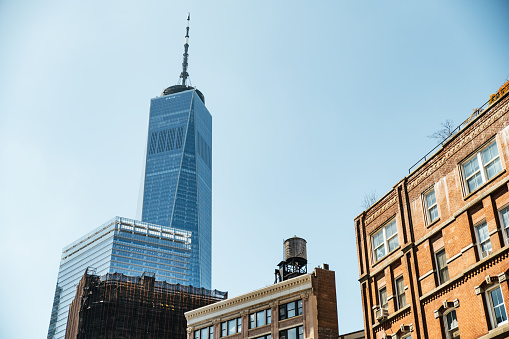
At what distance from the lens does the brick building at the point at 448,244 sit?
27.8 metres

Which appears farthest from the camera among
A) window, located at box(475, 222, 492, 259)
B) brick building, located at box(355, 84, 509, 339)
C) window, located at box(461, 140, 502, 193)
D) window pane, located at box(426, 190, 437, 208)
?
window pane, located at box(426, 190, 437, 208)

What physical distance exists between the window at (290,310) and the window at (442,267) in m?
26.8

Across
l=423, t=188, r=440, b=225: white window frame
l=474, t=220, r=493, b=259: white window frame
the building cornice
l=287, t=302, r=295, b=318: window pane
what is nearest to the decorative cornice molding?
l=423, t=188, r=440, b=225: white window frame

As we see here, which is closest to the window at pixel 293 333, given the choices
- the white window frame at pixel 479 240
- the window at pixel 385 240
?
the window at pixel 385 240

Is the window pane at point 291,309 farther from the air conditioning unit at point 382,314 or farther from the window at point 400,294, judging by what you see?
the window at point 400,294

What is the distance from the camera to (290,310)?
189ft

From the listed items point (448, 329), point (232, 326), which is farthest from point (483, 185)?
point (232, 326)

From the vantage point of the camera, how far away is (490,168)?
29.6m

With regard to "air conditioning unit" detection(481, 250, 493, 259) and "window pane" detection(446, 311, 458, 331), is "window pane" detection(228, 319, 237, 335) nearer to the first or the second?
"window pane" detection(446, 311, 458, 331)

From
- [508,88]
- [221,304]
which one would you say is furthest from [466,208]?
[221,304]

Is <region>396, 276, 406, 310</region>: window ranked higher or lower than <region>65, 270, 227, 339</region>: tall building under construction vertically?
lower

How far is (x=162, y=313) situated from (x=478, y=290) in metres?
68.8

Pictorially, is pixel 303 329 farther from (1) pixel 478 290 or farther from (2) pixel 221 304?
(1) pixel 478 290

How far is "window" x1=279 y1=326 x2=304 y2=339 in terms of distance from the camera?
184ft
